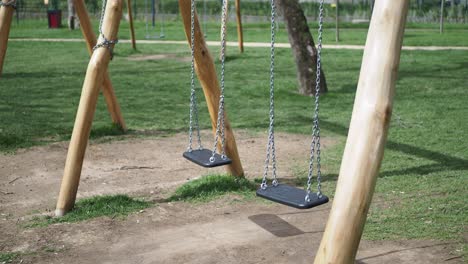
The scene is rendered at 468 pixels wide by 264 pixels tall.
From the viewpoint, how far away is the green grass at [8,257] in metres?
5.08

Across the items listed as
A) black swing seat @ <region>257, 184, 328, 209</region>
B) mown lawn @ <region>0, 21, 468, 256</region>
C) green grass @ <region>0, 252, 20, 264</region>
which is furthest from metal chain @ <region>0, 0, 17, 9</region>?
black swing seat @ <region>257, 184, 328, 209</region>

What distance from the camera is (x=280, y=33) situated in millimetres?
24062

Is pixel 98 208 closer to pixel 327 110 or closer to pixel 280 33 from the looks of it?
pixel 327 110

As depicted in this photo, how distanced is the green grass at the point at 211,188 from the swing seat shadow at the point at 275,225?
654 millimetres

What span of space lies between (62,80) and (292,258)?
1002 centimetres

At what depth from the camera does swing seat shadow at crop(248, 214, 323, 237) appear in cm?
552

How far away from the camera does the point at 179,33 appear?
2552 cm

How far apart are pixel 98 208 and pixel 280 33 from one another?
1846cm

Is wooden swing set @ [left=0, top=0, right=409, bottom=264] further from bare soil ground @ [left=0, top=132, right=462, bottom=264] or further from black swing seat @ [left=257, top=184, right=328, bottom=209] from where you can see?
bare soil ground @ [left=0, top=132, right=462, bottom=264]

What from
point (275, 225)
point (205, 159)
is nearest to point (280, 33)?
point (205, 159)

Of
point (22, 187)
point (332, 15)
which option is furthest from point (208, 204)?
point (332, 15)

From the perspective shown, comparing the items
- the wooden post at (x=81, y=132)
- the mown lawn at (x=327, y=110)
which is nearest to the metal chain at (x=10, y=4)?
the mown lawn at (x=327, y=110)

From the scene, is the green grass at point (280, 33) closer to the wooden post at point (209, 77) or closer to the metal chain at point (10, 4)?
the metal chain at point (10, 4)

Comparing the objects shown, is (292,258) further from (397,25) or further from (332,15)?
(332,15)
